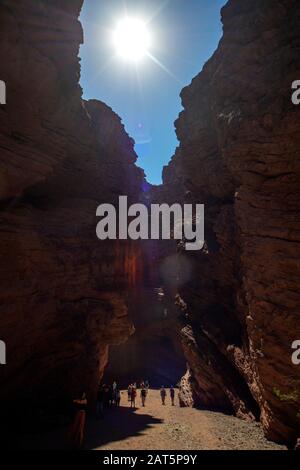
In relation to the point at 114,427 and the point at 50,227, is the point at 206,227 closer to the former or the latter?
the point at 50,227

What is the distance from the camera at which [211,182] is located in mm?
27875

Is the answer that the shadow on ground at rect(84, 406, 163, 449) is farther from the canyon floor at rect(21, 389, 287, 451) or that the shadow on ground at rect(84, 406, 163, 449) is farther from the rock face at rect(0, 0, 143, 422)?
the rock face at rect(0, 0, 143, 422)

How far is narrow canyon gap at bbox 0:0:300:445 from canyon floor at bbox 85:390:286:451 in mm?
1553

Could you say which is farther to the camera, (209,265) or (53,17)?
(209,265)

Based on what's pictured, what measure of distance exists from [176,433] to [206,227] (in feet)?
60.0

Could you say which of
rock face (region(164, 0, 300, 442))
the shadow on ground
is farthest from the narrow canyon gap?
the shadow on ground

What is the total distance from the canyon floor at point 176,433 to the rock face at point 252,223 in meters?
1.58

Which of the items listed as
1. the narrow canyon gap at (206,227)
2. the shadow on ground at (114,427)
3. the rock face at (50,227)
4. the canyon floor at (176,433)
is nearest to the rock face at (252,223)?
the narrow canyon gap at (206,227)

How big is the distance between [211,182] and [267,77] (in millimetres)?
10476

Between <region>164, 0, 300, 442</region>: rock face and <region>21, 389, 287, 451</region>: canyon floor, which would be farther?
<region>164, 0, 300, 442</region>: rock face

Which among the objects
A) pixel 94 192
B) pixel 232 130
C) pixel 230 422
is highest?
pixel 232 130

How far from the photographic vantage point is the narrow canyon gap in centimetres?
1709
